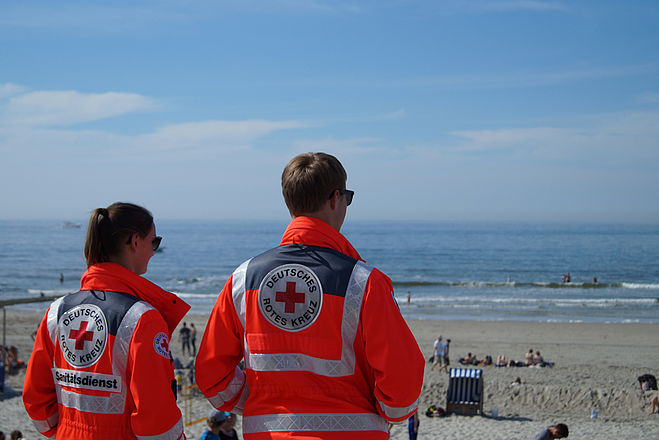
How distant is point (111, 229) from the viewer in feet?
8.04

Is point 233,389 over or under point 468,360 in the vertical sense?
over

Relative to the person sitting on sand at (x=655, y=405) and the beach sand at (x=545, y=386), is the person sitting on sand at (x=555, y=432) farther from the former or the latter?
the person sitting on sand at (x=655, y=405)

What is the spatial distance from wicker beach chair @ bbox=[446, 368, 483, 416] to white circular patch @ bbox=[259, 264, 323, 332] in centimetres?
1190

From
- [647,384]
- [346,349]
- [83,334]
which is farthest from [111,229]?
[647,384]

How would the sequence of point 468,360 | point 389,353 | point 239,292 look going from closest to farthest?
1. point 389,353
2. point 239,292
3. point 468,360

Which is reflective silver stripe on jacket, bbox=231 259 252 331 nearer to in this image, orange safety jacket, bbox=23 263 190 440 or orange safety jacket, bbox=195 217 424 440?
orange safety jacket, bbox=195 217 424 440

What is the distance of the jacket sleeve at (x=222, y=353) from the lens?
2.24m

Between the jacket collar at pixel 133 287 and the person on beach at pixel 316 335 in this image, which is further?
the jacket collar at pixel 133 287

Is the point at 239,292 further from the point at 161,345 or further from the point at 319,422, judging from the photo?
the point at 319,422

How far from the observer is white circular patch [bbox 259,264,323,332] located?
2.08 m

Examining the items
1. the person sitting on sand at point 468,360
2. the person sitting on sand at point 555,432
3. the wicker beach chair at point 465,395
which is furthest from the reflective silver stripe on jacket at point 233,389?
the person sitting on sand at point 468,360

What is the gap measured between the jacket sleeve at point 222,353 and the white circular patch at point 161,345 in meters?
0.13

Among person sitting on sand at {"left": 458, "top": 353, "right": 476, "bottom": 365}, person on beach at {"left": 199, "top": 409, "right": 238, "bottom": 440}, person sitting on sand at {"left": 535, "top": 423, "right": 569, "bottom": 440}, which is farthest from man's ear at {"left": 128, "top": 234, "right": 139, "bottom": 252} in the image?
person sitting on sand at {"left": 458, "top": 353, "right": 476, "bottom": 365}

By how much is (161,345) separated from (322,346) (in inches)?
25.0
